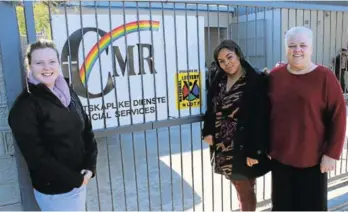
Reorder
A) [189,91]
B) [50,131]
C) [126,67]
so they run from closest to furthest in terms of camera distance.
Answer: [50,131] → [126,67] → [189,91]

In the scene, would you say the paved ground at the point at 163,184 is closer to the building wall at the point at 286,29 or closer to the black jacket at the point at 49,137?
the black jacket at the point at 49,137

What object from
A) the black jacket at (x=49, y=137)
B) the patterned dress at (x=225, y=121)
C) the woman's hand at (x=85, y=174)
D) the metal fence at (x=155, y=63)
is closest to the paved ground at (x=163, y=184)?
the metal fence at (x=155, y=63)

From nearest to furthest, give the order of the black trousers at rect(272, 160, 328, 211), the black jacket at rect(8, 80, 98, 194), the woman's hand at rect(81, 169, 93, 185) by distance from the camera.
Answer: the black jacket at rect(8, 80, 98, 194) → the woman's hand at rect(81, 169, 93, 185) → the black trousers at rect(272, 160, 328, 211)

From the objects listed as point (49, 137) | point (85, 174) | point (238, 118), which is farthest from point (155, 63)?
point (49, 137)

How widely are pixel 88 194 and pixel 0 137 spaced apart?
204 centimetres

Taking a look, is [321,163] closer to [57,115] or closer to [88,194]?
[57,115]

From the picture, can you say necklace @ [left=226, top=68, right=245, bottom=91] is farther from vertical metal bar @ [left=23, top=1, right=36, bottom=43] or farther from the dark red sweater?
vertical metal bar @ [left=23, top=1, right=36, bottom=43]

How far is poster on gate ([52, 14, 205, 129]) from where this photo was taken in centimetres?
263

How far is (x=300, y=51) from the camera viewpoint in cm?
219

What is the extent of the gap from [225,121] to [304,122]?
21.1 inches

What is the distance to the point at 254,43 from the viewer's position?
3.32m

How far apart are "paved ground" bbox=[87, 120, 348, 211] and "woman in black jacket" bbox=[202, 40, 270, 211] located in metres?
0.51

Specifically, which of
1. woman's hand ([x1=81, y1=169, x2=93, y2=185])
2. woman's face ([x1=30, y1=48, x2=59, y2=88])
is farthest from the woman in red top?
woman's face ([x1=30, y1=48, x2=59, y2=88])

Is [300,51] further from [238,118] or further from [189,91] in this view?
[189,91]
